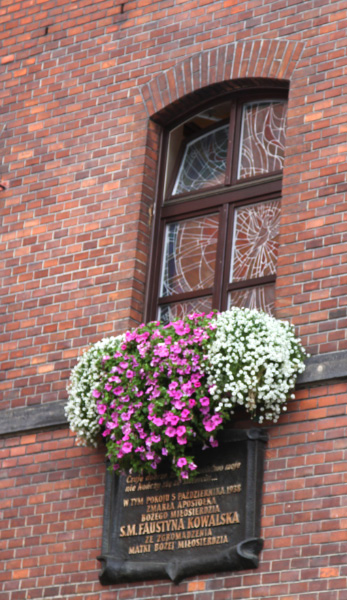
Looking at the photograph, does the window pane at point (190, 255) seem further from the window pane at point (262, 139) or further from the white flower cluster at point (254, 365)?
the white flower cluster at point (254, 365)

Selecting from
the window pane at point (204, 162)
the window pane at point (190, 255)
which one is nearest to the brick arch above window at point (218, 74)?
the window pane at point (204, 162)

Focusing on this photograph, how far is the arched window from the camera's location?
375 inches

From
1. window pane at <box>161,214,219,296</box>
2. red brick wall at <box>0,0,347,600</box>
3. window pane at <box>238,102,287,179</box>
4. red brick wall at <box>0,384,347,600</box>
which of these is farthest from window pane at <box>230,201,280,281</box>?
red brick wall at <box>0,384,347,600</box>

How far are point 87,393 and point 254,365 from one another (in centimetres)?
142

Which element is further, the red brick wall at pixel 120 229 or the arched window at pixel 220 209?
the arched window at pixel 220 209

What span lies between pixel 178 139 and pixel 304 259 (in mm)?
2087

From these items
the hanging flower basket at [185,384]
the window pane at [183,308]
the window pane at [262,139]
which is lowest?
the hanging flower basket at [185,384]

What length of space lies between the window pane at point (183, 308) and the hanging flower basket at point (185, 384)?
697 mm

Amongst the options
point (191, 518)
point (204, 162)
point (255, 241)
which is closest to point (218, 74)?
point (204, 162)

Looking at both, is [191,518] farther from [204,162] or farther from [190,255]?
[204,162]

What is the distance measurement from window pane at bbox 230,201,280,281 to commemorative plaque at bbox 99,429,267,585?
4.88 ft

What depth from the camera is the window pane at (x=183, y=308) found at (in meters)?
9.62

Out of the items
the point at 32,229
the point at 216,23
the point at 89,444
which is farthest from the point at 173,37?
the point at 89,444

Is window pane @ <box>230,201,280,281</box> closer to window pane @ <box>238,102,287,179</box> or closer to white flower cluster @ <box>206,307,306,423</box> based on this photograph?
window pane @ <box>238,102,287,179</box>
